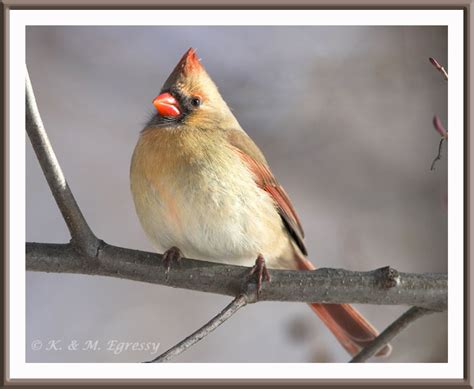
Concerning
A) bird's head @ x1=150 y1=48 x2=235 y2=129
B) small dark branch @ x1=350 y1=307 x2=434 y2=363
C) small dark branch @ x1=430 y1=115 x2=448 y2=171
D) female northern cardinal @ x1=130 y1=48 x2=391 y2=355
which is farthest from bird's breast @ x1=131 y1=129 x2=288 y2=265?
small dark branch @ x1=430 y1=115 x2=448 y2=171

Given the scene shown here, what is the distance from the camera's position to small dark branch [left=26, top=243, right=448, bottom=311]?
2.79 metres

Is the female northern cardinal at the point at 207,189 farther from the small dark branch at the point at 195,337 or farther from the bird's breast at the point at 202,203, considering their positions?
the small dark branch at the point at 195,337

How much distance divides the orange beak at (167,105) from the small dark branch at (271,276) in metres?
0.60

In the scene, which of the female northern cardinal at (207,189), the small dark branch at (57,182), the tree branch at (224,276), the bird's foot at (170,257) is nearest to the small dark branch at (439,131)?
the tree branch at (224,276)

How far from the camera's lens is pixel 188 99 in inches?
123

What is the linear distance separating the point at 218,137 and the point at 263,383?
3.20 ft

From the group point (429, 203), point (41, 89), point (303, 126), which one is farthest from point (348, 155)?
point (41, 89)

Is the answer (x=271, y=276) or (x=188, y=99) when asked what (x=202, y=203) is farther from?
(x=188, y=99)

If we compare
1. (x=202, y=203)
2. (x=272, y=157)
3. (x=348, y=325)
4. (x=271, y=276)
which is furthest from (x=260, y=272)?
(x=272, y=157)

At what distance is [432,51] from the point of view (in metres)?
2.98

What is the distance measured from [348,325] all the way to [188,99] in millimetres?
1185

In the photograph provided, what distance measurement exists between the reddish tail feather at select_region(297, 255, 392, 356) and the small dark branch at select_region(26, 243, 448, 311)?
0.49 meters

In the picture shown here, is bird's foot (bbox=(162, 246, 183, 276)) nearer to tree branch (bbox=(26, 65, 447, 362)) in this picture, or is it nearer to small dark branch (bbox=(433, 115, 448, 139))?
tree branch (bbox=(26, 65, 447, 362))

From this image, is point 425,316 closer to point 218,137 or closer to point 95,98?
point 218,137
